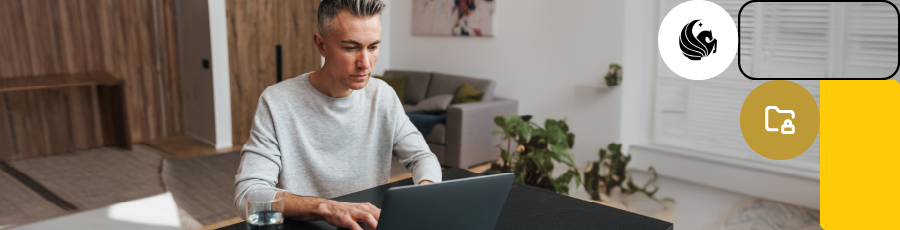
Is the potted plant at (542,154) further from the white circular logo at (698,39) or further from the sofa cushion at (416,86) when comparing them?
the sofa cushion at (416,86)

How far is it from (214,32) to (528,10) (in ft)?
8.37

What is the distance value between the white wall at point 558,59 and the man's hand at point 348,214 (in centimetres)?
326

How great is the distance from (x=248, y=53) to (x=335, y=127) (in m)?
3.91

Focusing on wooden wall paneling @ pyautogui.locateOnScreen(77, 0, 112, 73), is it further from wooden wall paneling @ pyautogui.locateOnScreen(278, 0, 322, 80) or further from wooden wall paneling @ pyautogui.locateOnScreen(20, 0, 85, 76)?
wooden wall paneling @ pyautogui.locateOnScreen(278, 0, 322, 80)

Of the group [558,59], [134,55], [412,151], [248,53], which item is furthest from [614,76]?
[134,55]

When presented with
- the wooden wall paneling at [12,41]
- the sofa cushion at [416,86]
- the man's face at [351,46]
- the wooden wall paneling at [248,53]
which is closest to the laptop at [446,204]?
the man's face at [351,46]

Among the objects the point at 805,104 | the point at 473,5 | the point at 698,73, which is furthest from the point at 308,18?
the point at 805,104

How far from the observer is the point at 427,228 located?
0.89 m

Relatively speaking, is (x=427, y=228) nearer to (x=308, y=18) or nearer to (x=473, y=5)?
(x=473, y=5)

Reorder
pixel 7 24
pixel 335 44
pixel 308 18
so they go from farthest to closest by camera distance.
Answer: pixel 308 18
pixel 7 24
pixel 335 44

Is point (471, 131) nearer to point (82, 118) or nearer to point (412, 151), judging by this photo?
point (412, 151)

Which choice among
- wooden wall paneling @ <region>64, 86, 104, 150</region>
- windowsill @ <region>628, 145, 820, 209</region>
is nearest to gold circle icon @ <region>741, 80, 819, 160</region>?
windowsill @ <region>628, 145, 820, 209</region>

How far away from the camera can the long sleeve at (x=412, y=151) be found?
138 cm

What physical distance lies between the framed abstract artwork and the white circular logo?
147cm
